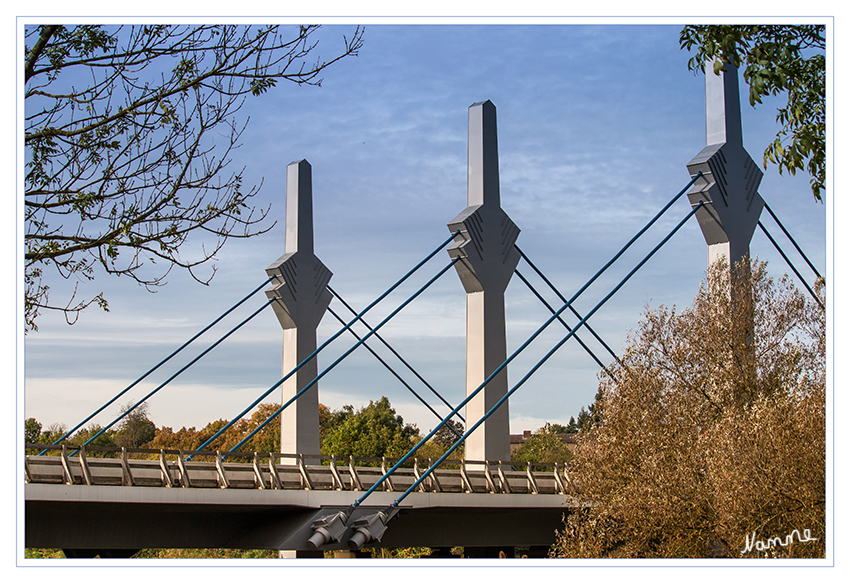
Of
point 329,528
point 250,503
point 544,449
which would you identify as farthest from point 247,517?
point 544,449

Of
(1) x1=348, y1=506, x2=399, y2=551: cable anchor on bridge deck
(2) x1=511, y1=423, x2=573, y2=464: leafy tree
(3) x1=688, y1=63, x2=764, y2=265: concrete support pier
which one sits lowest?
(1) x1=348, y1=506, x2=399, y2=551: cable anchor on bridge deck

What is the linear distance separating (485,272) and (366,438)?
43.6 meters

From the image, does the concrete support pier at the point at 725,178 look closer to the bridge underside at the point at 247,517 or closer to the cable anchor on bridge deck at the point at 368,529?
the bridge underside at the point at 247,517

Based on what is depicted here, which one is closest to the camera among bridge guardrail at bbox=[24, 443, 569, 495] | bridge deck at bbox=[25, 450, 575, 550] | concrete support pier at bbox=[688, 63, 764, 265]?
bridge guardrail at bbox=[24, 443, 569, 495]

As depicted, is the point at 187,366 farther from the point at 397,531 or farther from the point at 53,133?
the point at 53,133

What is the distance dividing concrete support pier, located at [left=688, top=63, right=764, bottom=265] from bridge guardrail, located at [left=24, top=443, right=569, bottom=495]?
362 inches

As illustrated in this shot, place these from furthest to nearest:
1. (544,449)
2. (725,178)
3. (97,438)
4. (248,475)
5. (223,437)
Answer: (223,437) < (544,449) < (97,438) < (725,178) < (248,475)

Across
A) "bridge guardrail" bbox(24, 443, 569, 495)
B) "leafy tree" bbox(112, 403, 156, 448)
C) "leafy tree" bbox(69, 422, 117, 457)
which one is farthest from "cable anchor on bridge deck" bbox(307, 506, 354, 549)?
"leafy tree" bbox(112, 403, 156, 448)

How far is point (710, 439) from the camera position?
59.4 ft

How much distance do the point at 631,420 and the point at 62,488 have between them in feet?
43.3

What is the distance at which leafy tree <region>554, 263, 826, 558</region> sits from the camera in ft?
53.0

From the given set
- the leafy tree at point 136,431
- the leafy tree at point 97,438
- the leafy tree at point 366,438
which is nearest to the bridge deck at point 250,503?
the leafy tree at point 97,438

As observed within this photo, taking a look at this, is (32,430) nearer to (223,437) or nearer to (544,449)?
(223,437)

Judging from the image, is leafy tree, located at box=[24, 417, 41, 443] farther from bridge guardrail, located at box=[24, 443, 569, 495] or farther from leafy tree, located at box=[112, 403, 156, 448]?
bridge guardrail, located at box=[24, 443, 569, 495]
